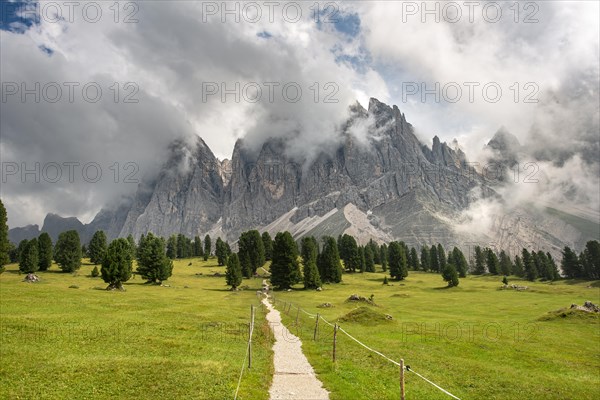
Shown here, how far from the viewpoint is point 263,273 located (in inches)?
5581

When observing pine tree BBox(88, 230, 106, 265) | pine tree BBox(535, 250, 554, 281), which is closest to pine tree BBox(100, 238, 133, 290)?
pine tree BBox(88, 230, 106, 265)

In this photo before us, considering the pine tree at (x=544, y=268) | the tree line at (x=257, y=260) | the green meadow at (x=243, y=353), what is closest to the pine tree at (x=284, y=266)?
the tree line at (x=257, y=260)

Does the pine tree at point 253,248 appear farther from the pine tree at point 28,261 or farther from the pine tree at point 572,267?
the pine tree at point 572,267

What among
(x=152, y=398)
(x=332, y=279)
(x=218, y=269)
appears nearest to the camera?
(x=152, y=398)

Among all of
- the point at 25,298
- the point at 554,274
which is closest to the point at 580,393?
the point at 25,298

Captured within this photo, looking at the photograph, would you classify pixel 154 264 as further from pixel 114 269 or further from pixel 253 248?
Answer: pixel 253 248

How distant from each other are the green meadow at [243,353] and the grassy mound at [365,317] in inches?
5.7

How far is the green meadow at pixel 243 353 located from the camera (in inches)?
790

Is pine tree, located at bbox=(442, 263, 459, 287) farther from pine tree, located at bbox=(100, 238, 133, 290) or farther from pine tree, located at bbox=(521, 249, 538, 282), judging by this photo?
pine tree, located at bbox=(100, 238, 133, 290)

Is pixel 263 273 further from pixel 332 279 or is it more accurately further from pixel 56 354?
pixel 56 354

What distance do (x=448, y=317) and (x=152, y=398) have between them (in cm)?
5190

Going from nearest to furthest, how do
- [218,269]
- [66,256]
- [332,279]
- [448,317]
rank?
[448,317]
[66,256]
[332,279]
[218,269]

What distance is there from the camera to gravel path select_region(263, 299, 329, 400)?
19219 mm

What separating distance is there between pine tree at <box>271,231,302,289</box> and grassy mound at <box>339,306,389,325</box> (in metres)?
53.6
